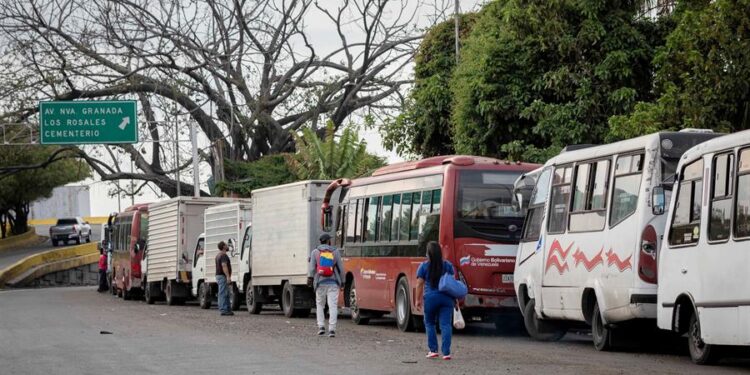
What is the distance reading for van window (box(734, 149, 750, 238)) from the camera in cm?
1432

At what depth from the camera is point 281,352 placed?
18.0m

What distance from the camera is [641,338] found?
739 inches

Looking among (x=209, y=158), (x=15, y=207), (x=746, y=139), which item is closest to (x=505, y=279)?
(x=746, y=139)

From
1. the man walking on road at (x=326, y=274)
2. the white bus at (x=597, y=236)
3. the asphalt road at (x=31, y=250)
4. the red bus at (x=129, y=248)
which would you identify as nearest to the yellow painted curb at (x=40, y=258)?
the asphalt road at (x=31, y=250)

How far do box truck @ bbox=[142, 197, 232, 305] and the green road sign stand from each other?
6905 mm

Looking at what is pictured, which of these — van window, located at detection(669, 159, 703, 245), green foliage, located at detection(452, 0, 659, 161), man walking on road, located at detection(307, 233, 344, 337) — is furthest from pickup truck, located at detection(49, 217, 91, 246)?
van window, located at detection(669, 159, 703, 245)

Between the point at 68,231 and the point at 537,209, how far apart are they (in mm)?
70403

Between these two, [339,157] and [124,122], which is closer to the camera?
[339,157]

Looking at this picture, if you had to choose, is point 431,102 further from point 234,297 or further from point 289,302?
point 289,302

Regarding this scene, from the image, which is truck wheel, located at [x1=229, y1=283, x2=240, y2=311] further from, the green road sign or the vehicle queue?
the green road sign

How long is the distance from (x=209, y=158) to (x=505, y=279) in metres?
32.7

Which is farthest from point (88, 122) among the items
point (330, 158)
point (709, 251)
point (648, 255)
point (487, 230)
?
point (709, 251)

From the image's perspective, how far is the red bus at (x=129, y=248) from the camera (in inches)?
1790

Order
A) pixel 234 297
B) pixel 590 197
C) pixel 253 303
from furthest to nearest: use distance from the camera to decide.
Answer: pixel 234 297, pixel 253 303, pixel 590 197
